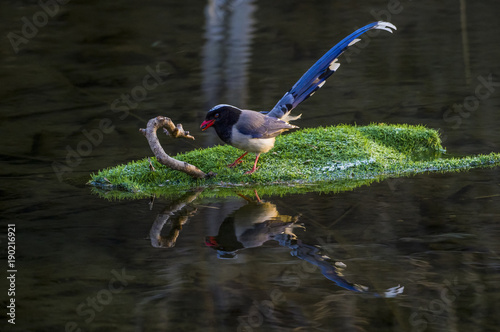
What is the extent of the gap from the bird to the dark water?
0.47 metres

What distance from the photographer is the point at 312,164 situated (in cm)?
629

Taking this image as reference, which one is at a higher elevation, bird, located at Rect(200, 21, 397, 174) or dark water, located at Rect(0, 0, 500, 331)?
bird, located at Rect(200, 21, 397, 174)

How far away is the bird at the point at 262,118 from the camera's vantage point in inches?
230

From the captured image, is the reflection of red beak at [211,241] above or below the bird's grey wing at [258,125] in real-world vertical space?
below

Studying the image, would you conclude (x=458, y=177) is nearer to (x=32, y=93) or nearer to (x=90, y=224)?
(x=90, y=224)

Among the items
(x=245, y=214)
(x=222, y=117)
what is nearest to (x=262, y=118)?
(x=222, y=117)

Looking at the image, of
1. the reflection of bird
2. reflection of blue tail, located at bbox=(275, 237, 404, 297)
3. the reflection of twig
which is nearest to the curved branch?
the reflection of twig

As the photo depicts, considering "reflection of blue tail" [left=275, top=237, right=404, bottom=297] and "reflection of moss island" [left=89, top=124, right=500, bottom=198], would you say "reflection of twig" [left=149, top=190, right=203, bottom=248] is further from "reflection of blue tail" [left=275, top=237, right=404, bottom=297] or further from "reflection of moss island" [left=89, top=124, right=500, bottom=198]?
"reflection of blue tail" [left=275, top=237, right=404, bottom=297]

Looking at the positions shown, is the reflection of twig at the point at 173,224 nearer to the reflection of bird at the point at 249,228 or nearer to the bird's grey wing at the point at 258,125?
the reflection of bird at the point at 249,228

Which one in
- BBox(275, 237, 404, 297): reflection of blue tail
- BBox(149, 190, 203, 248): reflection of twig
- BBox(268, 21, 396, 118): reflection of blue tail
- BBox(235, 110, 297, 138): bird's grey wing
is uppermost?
BBox(268, 21, 396, 118): reflection of blue tail

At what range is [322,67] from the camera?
19.9 ft

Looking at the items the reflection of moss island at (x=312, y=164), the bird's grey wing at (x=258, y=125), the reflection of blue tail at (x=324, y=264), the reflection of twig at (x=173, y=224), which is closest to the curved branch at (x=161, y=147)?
the reflection of moss island at (x=312, y=164)

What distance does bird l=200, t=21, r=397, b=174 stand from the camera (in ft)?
19.1

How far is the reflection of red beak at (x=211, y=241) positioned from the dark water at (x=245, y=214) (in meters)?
0.02
